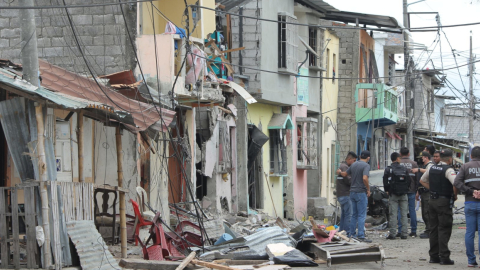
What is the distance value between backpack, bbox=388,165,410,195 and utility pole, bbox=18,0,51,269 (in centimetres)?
884

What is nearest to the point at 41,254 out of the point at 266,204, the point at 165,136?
the point at 165,136

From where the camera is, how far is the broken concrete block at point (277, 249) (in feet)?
36.9

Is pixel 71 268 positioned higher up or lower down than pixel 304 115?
lower down

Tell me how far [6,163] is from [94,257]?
11.2ft

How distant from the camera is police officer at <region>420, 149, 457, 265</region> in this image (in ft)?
37.2

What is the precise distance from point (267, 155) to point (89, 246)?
13.2 meters

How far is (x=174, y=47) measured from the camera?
48.4ft

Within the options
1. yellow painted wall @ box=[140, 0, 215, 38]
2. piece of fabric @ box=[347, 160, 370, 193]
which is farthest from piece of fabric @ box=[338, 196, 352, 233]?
yellow painted wall @ box=[140, 0, 215, 38]

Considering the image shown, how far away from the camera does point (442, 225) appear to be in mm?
11422

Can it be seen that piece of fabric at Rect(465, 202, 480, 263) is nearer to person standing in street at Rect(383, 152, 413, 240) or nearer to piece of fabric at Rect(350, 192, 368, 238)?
piece of fabric at Rect(350, 192, 368, 238)

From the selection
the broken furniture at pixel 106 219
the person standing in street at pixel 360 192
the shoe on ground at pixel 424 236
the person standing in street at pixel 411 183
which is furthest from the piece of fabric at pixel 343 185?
the broken furniture at pixel 106 219

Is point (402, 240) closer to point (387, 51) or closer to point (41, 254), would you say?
point (41, 254)

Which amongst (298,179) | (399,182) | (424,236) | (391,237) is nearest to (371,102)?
(298,179)

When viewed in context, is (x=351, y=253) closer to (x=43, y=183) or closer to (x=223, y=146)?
(x=43, y=183)
